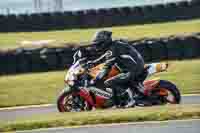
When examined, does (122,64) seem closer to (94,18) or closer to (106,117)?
(94,18)

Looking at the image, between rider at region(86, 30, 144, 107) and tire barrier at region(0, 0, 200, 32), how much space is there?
33cm

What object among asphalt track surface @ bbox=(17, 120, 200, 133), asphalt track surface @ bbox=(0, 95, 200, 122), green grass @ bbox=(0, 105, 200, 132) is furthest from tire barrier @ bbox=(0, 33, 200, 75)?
asphalt track surface @ bbox=(17, 120, 200, 133)

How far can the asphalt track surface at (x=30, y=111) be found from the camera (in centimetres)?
965

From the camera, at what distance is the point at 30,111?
10133 millimetres

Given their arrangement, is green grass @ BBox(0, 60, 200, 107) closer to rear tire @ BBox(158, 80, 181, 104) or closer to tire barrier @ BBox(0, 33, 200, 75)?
rear tire @ BBox(158, 80, 181, 104)

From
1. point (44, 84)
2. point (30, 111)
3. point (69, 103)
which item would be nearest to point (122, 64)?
point (69, 103)

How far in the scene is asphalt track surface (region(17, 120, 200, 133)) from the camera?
30.6 feet

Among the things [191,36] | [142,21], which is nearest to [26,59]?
[142,21]

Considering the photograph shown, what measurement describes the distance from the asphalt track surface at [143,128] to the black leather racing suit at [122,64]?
31.8 inches

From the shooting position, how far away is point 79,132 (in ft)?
31.7

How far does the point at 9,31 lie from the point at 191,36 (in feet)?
9.53

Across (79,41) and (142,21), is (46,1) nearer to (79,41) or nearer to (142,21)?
(79,41)

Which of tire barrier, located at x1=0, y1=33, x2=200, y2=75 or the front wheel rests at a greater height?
tire barrier, located at x1=0, y1=33, x2=200, y2=75

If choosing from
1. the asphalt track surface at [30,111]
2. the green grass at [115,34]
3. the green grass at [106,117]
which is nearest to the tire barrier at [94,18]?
the green grass at [115,34]
